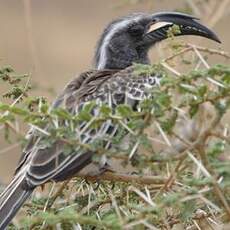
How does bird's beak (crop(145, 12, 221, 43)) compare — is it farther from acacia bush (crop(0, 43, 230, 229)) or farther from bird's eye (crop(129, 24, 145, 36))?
acacia bush (crop(0, 43, 230, 229))

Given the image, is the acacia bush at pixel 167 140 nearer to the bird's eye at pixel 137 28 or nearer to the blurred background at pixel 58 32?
the bird's eye at pixel 137 28

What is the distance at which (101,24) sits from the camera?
14023 millimetres

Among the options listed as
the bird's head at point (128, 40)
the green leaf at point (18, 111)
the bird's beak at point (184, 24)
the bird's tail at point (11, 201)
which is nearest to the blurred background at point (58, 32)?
the bird's head at point (128, 40)

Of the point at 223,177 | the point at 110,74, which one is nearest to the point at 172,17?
the point at 110,74

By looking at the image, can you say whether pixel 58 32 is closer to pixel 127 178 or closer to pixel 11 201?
pixel 11 201

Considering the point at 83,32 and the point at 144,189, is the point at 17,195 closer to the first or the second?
the point at 144,189

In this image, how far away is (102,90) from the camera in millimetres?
4457

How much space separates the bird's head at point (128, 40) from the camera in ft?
17.4

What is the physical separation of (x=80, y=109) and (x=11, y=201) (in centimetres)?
44

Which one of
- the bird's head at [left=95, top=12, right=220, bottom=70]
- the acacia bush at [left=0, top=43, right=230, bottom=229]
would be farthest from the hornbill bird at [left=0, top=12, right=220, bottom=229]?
the acacia bush at [left=0, top=43, right=230, bottom=229]

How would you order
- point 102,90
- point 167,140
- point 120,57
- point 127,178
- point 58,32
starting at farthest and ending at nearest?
1. point 58,32
2. point 120,57
3. point 102,90
4. point 127,178
5. point 167,140

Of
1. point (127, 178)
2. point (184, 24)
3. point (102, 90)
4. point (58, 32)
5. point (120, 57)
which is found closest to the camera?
point (127, 178)

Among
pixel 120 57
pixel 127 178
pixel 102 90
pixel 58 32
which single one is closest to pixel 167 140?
Result: pixel 127 178

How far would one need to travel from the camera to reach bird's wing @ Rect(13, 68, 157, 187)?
151 inches
